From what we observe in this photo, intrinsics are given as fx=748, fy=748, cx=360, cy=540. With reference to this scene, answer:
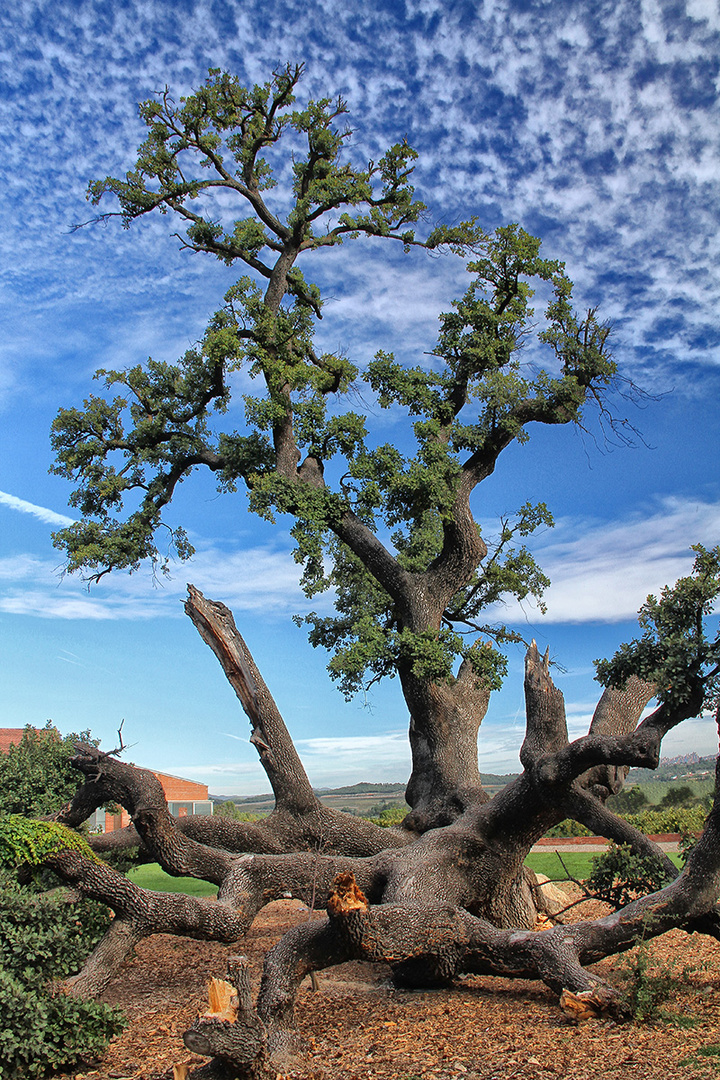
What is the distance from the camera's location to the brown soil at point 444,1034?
5.37m

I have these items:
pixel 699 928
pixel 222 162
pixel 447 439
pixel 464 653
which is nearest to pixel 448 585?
pixel 464 653

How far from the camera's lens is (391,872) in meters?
9.10

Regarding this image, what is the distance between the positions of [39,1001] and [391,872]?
456 cm

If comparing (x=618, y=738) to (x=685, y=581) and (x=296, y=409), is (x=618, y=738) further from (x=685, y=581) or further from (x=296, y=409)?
(x=296, y=409)

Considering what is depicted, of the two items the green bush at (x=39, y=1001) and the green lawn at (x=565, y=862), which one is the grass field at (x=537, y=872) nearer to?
the green lawn at (x=565, y=862)

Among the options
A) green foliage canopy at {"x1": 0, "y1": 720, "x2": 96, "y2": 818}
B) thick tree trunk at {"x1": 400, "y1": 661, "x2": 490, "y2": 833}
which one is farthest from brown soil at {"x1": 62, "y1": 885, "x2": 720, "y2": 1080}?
green foliage canopy at {"x1": 0, "y1": 720, "x2": 96, "y2": 818}

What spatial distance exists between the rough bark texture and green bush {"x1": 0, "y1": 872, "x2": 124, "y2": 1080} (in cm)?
112

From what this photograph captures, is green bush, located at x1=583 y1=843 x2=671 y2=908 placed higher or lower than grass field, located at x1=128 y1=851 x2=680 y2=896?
higher

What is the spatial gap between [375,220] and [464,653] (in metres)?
9.07

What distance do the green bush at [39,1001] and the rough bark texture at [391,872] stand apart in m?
1.12

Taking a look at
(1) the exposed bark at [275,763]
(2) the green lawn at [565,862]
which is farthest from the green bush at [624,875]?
(2) the green lawn at [565,862]

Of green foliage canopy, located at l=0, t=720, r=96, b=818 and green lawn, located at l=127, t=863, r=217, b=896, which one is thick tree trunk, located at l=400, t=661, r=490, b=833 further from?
green lawn, located at l=127, t=863, r=217, b=896

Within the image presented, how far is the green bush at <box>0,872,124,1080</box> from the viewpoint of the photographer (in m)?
5.39

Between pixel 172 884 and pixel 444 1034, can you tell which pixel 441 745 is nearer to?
pixel 444 1034
